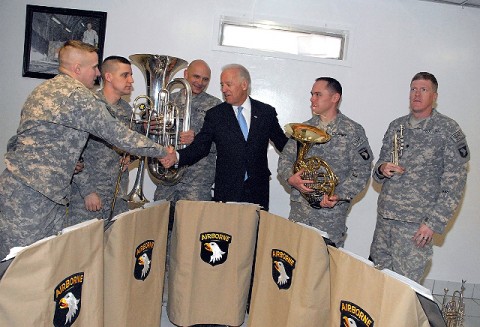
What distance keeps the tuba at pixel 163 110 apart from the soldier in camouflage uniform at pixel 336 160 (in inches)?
36.7

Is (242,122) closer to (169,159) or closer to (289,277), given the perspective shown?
(169,159)

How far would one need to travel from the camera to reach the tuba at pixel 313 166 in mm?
3473

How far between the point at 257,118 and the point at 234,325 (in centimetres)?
160

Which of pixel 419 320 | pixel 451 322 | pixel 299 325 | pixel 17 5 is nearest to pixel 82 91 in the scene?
pixel 299 325

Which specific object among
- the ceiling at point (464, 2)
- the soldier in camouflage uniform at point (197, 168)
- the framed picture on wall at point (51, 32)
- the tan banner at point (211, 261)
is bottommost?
the tan banner at point (211, 261)

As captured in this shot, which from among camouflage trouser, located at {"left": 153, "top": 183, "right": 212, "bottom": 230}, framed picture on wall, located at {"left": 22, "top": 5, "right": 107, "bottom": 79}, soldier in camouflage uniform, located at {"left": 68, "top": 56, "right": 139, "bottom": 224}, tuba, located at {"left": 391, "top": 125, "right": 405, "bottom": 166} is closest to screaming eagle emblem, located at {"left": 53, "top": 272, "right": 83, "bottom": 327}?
soldier in camouflage uniform, located at {"left": 68, "top": 56, "right": 139, "bottom": 224}

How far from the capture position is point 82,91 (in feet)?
9.03

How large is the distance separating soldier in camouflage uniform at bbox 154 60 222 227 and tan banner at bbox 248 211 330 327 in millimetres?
1224

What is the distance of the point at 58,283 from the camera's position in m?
1.96

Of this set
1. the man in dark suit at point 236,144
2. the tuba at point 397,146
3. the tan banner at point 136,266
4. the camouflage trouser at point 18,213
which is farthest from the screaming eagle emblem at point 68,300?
the tuba at point 397,146

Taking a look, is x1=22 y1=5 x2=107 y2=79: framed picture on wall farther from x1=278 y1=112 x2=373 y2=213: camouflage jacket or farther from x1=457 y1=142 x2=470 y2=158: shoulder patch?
x1=457 y1=142 x2=470 y2=158: shoulder patch

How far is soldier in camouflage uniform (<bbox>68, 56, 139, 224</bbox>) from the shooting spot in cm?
360

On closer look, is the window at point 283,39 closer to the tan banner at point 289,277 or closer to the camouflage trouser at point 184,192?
the camouflage trouser at point 184,192

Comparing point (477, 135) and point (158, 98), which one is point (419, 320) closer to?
point (158, 98)
